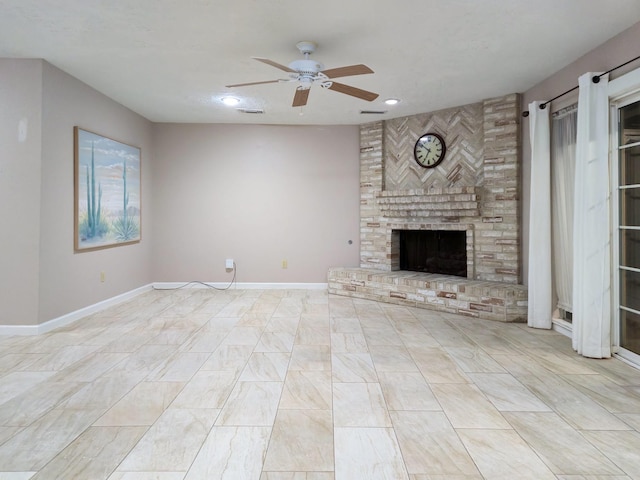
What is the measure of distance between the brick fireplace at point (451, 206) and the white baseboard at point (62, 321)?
2.92m

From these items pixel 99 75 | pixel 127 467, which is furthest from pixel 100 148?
pixel 127 467

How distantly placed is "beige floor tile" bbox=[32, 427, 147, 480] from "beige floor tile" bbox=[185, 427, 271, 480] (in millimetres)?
367

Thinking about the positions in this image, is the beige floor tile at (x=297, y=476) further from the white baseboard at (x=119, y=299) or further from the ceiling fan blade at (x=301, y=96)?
the white baseboard at (x=119, y=299)

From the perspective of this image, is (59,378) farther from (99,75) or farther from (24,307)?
(99,75)

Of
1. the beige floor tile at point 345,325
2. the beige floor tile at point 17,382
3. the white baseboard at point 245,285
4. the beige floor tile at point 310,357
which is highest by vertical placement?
the white baseboard at point 245,285

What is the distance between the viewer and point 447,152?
523cm

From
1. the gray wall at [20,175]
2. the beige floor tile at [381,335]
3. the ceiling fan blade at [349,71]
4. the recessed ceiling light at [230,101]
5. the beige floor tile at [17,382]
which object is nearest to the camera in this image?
the beige floor tile at [17,382]

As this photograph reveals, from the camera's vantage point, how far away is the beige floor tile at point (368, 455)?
5.32 ft

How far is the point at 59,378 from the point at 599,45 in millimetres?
4914

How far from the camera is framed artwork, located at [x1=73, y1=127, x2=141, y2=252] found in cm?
418

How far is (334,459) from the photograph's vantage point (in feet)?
5.68

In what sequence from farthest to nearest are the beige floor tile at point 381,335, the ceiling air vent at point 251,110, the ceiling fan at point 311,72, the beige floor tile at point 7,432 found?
the ceiling air vent at point 251,110 → the beige floor tile at point 381,335 → the ceiling fan at point 311,72 → the beige floor tile at point 7,432

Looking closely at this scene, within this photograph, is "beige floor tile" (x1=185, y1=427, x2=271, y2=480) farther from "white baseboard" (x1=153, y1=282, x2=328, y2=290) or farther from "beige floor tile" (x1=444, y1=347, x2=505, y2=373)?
"white baseboard" (x1=153, y1=282, x2=328, y2=290)

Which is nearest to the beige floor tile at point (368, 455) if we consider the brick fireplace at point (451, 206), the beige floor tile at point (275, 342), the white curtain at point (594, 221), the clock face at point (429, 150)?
the beige floor tile at point (275, 342)
